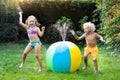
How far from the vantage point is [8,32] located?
47.3ft

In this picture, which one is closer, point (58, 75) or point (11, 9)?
point (58, 75)

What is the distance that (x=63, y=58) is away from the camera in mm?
8648

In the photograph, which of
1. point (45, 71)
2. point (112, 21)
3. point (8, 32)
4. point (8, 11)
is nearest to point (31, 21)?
point (45, 71)

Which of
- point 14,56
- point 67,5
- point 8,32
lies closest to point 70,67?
point 14,56

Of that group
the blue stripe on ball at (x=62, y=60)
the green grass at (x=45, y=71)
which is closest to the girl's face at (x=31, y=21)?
the blue stripe on ball at (x=62, y=60)

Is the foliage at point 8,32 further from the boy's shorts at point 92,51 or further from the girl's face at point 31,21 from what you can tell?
the boy's shorts at point 92,51

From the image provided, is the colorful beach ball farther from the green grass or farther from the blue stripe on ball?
the green grass

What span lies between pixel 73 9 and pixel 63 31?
19.9ft

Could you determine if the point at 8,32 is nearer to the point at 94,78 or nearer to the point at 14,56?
the point at 14,56

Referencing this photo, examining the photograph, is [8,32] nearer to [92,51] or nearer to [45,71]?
[45,71]

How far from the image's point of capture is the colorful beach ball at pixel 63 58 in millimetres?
8648

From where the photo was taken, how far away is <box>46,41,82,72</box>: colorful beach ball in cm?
865

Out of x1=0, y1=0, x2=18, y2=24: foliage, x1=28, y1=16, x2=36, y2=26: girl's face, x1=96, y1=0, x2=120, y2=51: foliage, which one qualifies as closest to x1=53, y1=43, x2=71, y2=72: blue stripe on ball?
x1=28, y1=16, x2=36, y2=26: girl's face

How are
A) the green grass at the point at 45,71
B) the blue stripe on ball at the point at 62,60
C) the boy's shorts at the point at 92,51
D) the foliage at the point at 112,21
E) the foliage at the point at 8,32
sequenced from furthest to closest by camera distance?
the foliage at the point at 8,32
the foliage at the point at 112,21
the boy's shorts at the point at 92,51
the blue stripe on ball at the point at 62,60
the green grass at the point at 45,71
